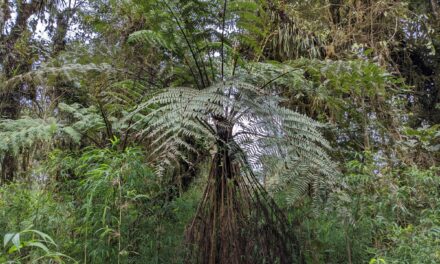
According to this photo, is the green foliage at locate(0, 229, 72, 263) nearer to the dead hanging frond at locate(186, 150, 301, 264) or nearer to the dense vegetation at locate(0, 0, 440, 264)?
the dense vegetation at locate(0, 0, 440, 264)

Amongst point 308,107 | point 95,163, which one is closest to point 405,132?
point 308,107

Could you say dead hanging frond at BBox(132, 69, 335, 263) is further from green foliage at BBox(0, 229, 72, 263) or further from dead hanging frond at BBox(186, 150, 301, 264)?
green foliage at BBox(0, 229, 72, 263)

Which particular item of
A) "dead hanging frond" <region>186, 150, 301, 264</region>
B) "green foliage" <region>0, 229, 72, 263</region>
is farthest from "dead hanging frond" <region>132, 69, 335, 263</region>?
"green foliage" <region>0, 229, 72, 263</region>

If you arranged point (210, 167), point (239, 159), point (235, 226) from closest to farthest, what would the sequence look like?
point (235, 226) → point (239, 159) → point (210, 167)

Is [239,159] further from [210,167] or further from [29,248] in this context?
[29,248]

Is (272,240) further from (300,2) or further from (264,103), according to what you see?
(300,2)

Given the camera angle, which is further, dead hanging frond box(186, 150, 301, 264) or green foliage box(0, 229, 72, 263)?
dead hanging frond box(186, 150, 301, 264)

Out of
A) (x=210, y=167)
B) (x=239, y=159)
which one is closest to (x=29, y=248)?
(x=210, y=167)

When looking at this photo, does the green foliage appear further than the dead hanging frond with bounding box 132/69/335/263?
No

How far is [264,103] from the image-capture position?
70.2 inches

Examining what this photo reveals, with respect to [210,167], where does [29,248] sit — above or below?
below

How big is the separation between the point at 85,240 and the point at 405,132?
2.60 m

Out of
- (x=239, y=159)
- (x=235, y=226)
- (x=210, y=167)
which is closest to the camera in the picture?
(x=235, y=226)

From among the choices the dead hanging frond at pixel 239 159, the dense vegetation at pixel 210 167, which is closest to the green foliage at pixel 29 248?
the dense vegetation at pixel 210 167
